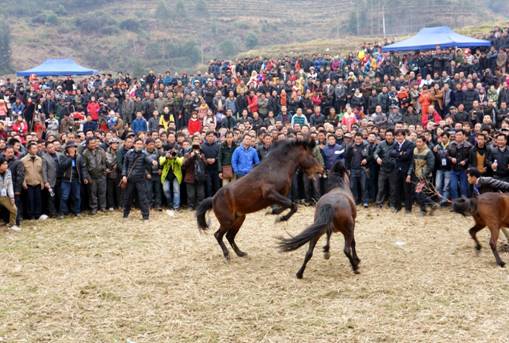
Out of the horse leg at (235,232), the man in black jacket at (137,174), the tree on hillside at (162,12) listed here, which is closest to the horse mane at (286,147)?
the horse leg at (235,232)

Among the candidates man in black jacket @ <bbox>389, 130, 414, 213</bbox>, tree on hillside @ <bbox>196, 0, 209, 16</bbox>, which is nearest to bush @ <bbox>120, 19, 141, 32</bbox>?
tree on hillside @ <bbox>196, 0, 209, 16</bbox>

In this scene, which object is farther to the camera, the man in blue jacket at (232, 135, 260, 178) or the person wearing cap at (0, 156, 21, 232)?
the man in blue jacket at (232, 135, 260, 178)

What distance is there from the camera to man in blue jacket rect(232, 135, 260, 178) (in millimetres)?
14453

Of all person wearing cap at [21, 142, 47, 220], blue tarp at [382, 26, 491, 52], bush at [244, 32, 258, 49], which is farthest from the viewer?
bush at [244, 32, 258, 49]

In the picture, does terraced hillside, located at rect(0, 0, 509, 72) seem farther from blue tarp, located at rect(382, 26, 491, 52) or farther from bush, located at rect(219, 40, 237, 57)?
blue tarp, located at rect(382, 26, 491, 52)

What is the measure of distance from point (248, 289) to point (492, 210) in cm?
402

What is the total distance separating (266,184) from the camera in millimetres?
9977

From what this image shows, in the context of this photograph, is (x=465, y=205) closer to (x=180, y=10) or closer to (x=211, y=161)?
(x=211, y=161)

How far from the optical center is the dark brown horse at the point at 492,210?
9.25 m

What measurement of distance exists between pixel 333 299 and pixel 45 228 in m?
7.84

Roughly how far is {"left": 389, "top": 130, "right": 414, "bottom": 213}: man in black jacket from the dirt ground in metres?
1.47

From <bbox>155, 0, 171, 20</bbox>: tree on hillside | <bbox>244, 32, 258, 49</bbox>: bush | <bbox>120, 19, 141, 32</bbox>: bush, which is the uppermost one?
<bbox>155, 0, 171, 20</bbox>: tree on hillside

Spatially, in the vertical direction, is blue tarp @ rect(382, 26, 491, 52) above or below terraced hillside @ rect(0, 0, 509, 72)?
below

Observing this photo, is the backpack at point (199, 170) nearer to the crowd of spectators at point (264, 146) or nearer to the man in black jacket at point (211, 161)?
the crowd of spectators at point (264, 146)
